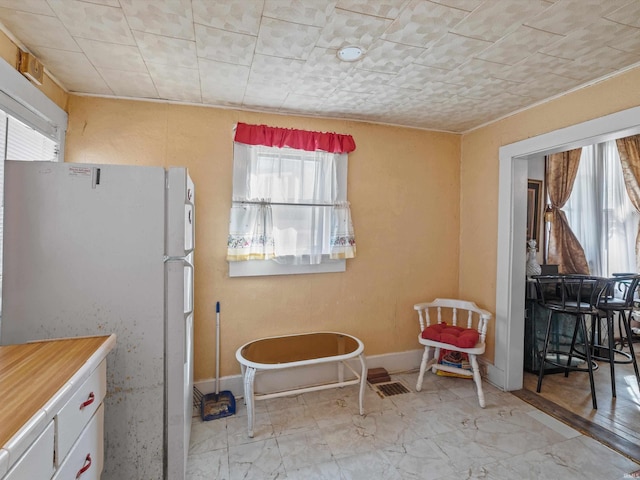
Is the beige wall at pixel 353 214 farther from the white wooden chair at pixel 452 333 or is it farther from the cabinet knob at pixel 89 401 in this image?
the cabinet knob at pixel 89 401

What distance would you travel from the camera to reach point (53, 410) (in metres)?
0.98

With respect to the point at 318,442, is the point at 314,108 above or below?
above

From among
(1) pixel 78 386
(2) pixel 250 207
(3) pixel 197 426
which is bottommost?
(3) pixel 197 426

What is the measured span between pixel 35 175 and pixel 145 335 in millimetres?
922

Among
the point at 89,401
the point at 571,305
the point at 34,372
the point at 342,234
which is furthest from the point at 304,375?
the point at 571,305

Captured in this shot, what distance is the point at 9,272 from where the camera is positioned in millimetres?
1440

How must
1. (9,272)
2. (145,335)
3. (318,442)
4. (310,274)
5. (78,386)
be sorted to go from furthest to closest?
(310,274)
(318,442)
(145,335)
(9,272)
(78,386)

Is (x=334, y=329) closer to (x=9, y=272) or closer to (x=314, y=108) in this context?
(x=314, y=108)

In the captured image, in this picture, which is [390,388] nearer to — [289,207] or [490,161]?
[289,207]

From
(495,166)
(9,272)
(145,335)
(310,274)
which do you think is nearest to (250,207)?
(310,274)

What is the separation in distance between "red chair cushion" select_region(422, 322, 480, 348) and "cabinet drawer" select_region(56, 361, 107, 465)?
2.32 meters

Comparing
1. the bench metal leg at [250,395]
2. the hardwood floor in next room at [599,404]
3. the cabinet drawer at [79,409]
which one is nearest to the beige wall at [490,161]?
the hardwood floor in next room at [599,404]

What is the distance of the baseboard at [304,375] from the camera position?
2600mm

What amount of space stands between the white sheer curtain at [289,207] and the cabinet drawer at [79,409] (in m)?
1.24
